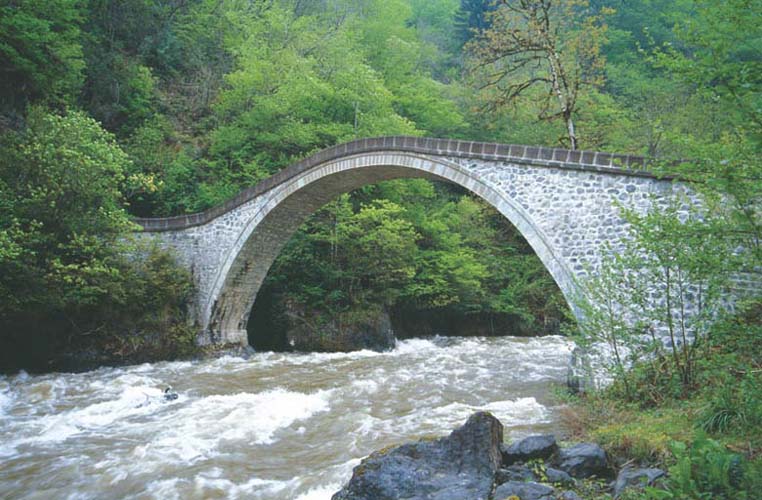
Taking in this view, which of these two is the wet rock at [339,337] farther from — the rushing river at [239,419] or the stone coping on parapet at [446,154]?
the stone coping on parapet at [446,154]

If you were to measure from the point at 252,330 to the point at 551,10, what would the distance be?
39.8 feet

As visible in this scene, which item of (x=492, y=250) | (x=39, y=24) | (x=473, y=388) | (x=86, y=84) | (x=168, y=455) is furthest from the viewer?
(x=492, y=250)

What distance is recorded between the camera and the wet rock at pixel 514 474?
4.54 metres

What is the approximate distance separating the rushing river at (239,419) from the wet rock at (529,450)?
1774 millimetres

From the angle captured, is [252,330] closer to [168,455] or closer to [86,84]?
[168,455]

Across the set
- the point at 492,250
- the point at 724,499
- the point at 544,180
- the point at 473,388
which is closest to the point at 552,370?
the point at 473,388

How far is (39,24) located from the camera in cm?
1431

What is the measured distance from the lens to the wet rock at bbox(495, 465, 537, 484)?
14.9ft

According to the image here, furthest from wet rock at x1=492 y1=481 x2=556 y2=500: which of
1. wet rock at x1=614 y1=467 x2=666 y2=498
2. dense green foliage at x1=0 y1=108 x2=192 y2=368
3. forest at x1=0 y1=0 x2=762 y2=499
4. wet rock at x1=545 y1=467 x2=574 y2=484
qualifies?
dense green foliage at x1=0 y1=108 x2=192 y2=368

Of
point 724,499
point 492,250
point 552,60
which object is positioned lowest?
point 724,499

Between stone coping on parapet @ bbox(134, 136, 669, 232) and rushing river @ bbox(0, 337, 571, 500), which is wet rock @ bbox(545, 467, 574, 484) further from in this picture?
stone coping on parapet @ bbox(134, 136, 669, 232)

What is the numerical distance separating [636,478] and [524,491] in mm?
891

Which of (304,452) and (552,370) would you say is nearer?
(304,452)

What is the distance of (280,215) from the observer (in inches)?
581
